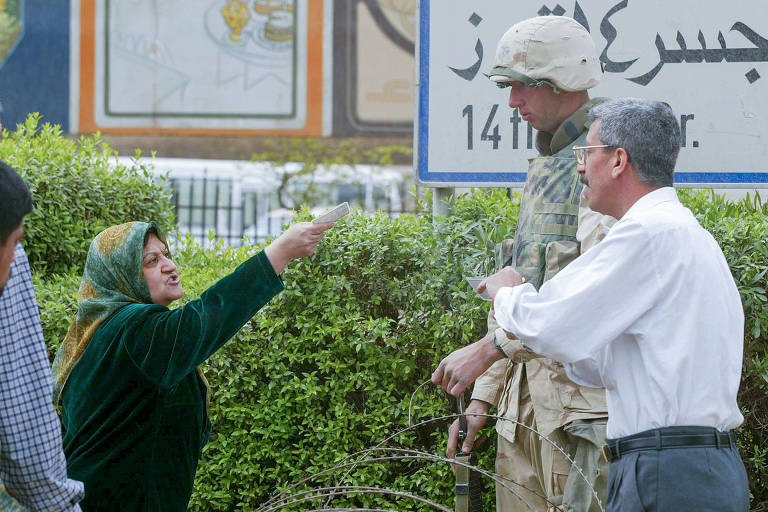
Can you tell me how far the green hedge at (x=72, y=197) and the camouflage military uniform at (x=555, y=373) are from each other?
2.47 meters

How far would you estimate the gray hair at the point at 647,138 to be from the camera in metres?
2.41

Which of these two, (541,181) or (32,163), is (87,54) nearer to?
(32,163)

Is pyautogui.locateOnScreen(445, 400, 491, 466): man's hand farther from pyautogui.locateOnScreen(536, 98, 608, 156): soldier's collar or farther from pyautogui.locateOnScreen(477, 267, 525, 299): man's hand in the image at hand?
pyautogui.locateOnScreen(536, 98, 608, 156): soldier's collar

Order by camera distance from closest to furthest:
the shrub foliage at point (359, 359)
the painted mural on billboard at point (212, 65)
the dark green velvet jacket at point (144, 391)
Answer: the dark green velvet jacket at point (144, 391)
the shrub foliage at point (359, 359)
the painted mural on billboard at point (212, 65)

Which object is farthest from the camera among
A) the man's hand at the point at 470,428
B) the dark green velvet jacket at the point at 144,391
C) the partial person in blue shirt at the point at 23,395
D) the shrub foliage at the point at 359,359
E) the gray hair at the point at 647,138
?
the shrub foliage at the point at 359,359

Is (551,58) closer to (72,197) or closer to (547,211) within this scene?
(547,211)

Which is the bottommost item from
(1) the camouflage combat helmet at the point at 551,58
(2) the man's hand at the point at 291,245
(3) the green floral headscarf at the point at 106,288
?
(3) the green floral headscarf at the point at 106,288

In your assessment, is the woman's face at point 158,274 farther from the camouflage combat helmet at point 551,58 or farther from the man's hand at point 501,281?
the camouflage combat helmet at point 551,58

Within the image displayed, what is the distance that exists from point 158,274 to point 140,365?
1.26 ft

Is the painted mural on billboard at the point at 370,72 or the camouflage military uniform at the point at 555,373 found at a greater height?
the painted mural on billboard at the point at 370,72

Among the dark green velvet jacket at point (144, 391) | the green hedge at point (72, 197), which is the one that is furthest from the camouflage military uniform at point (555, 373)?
the green hedge at point (72, 197)

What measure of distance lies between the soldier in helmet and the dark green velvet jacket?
2.34ft

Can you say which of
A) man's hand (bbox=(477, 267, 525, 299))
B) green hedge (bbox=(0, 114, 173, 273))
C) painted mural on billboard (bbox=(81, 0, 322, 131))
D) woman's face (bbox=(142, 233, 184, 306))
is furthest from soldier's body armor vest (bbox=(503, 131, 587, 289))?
painted mural on billboard (bbox=(81, 0, 322, 131))

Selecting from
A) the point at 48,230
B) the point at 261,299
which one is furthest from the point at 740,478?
the point at 48,230
